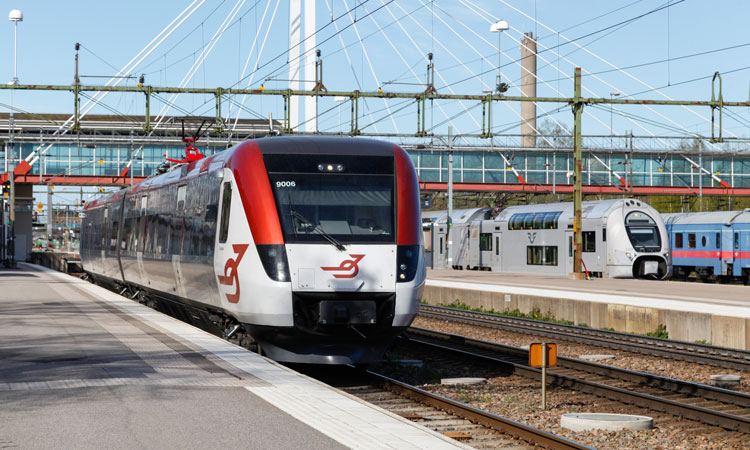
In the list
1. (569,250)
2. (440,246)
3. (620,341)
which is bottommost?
(620,341)

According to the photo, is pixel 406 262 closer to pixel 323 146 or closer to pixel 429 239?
pixel 323 146

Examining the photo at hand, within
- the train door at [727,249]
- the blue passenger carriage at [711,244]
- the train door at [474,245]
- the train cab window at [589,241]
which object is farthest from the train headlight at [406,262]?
the train door at [474,245]

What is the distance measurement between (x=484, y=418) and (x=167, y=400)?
330cm

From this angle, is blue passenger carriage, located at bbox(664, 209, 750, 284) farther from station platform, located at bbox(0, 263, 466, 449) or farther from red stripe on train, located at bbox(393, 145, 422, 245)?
station platform, located at bbox(0, 263, 466, 449)

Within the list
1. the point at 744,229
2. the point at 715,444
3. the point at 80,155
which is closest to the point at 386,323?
the point at 715,444

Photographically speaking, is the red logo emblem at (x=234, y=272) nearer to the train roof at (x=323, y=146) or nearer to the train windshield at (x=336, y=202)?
the train windshield at (x=336, y=202)

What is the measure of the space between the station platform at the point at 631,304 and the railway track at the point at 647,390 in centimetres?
494

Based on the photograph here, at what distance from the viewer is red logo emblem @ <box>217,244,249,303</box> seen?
42.6 feet

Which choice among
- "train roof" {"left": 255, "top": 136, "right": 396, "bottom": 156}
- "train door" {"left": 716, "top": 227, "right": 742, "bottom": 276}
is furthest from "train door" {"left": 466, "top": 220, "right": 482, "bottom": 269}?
"train roof" {"left": 255, "top": 136, "right": 396, "bottom": 156}

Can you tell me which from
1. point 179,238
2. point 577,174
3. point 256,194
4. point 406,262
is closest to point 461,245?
point 577,174

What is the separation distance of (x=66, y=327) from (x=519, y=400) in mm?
8218

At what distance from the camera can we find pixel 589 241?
40812 mm

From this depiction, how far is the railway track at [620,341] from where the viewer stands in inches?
633

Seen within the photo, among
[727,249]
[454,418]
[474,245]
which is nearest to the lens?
[454,418]
